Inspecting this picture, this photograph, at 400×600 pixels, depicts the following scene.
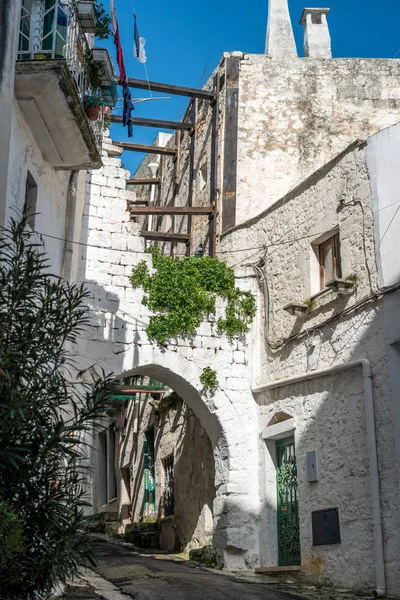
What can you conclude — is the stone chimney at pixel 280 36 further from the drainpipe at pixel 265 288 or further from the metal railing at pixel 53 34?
the metal railing at pixel 53 34

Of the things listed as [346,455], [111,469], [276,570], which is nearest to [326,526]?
[346,455]

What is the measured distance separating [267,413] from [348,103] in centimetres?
700

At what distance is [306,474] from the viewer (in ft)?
32.8

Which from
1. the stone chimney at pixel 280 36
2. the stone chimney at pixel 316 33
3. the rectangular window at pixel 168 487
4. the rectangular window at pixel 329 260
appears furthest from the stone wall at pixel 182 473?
the stone chimney at pixel 316 33

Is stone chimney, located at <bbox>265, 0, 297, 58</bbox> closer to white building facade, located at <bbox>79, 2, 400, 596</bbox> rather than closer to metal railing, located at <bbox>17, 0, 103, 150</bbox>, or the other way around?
white building facade, located at <bbox>79, 2, 400, 596</bbox>

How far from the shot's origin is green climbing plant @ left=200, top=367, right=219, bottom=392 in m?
11.4

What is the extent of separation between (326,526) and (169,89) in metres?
9.01

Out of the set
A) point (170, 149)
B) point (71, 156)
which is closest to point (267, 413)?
point (71, 156)

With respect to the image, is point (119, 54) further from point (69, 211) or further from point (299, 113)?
point (299, 113)

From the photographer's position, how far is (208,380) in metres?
11.5

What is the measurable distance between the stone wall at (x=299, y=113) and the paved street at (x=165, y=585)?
22.1 feet

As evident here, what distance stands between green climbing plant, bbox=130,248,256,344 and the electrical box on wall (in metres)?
2.56

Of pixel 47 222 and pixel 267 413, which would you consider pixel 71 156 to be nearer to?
pixel 47 222

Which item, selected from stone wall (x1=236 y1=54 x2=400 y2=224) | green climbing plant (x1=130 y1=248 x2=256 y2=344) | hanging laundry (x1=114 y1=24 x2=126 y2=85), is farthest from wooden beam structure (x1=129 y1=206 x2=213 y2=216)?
hanging laundry (x1=114 y1=24 x2=126 y2=85)
